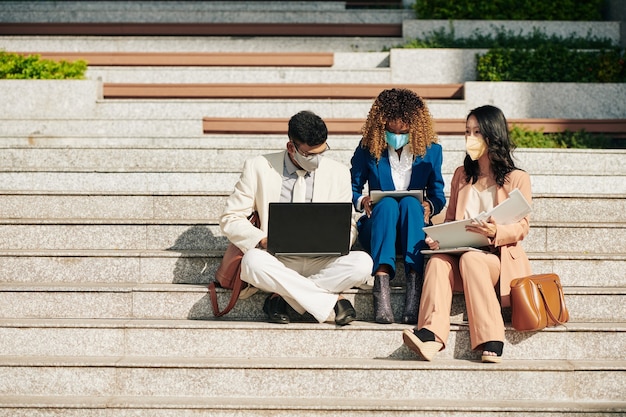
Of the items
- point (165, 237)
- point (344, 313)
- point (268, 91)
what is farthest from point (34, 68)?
point (344, 313)

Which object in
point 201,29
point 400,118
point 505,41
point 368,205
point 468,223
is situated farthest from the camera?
point 201,29

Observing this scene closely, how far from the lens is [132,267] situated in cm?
680

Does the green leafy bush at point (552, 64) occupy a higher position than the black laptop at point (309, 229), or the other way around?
the green leafy bush at point (552, 64)

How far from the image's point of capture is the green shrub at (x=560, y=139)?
Answer: 30.3ft

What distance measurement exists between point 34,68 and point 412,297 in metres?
5.37

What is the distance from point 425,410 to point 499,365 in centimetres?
52

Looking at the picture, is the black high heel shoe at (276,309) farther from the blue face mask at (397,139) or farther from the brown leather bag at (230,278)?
the blue face mask at (397,139)

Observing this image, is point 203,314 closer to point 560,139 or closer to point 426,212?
point 426,212


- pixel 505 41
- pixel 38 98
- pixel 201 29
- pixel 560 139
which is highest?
pixel 201 29

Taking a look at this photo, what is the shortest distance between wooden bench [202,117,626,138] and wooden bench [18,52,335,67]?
1.47 metres

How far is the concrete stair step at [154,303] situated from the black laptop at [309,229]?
0.41 m

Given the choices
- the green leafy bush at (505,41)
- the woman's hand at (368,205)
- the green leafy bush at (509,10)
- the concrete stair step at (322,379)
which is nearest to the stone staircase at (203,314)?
the concrete stair step at (322,379)

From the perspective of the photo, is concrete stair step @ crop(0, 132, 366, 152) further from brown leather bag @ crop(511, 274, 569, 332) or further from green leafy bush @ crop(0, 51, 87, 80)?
brown leather bag @ crop(511, 274, 569, 332)

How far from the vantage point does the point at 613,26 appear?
11516 mm
